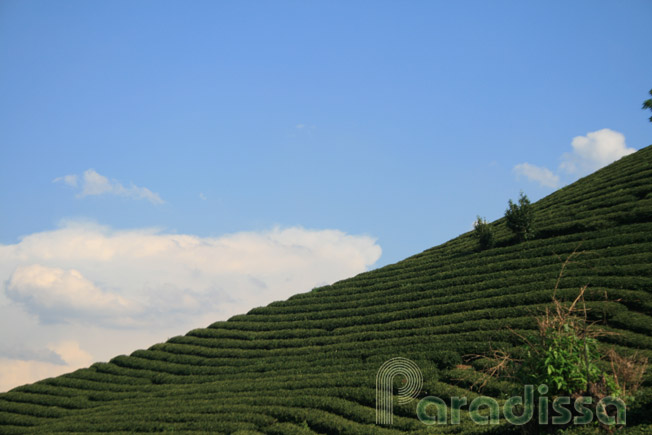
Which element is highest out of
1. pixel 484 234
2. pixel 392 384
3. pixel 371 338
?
pixel 484 234

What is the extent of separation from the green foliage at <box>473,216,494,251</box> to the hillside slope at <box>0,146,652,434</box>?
A: 60 cm

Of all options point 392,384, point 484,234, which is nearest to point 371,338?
point 392,384

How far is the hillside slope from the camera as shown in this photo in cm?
1747

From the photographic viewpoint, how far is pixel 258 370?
24766mm

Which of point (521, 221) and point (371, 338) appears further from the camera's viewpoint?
point (521, 221)

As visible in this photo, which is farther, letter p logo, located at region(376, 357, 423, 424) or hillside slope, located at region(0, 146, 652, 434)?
hillside slope, located at region(0, 146, 652, 434)

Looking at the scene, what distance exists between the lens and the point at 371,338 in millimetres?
23812

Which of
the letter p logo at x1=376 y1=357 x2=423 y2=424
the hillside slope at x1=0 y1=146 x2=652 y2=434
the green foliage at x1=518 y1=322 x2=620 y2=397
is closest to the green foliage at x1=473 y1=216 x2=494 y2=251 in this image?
the hillside slope at x1=0 y1=146 x2=652 y2=434

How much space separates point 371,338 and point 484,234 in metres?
11.1

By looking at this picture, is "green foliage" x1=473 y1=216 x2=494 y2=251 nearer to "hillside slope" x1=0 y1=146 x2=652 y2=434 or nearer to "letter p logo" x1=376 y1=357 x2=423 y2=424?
"hillside slope" x1=0 y1=146 x2=652 y2=434

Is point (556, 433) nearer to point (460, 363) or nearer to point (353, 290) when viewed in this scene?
point (460, 363)

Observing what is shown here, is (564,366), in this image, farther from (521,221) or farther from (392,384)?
(521,221)

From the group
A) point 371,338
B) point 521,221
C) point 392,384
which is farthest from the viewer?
point 521,221

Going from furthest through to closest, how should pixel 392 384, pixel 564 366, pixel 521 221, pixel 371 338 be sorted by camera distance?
pixel 521 221, pixel 371 338, pixel 392 384, pixel 564 366
